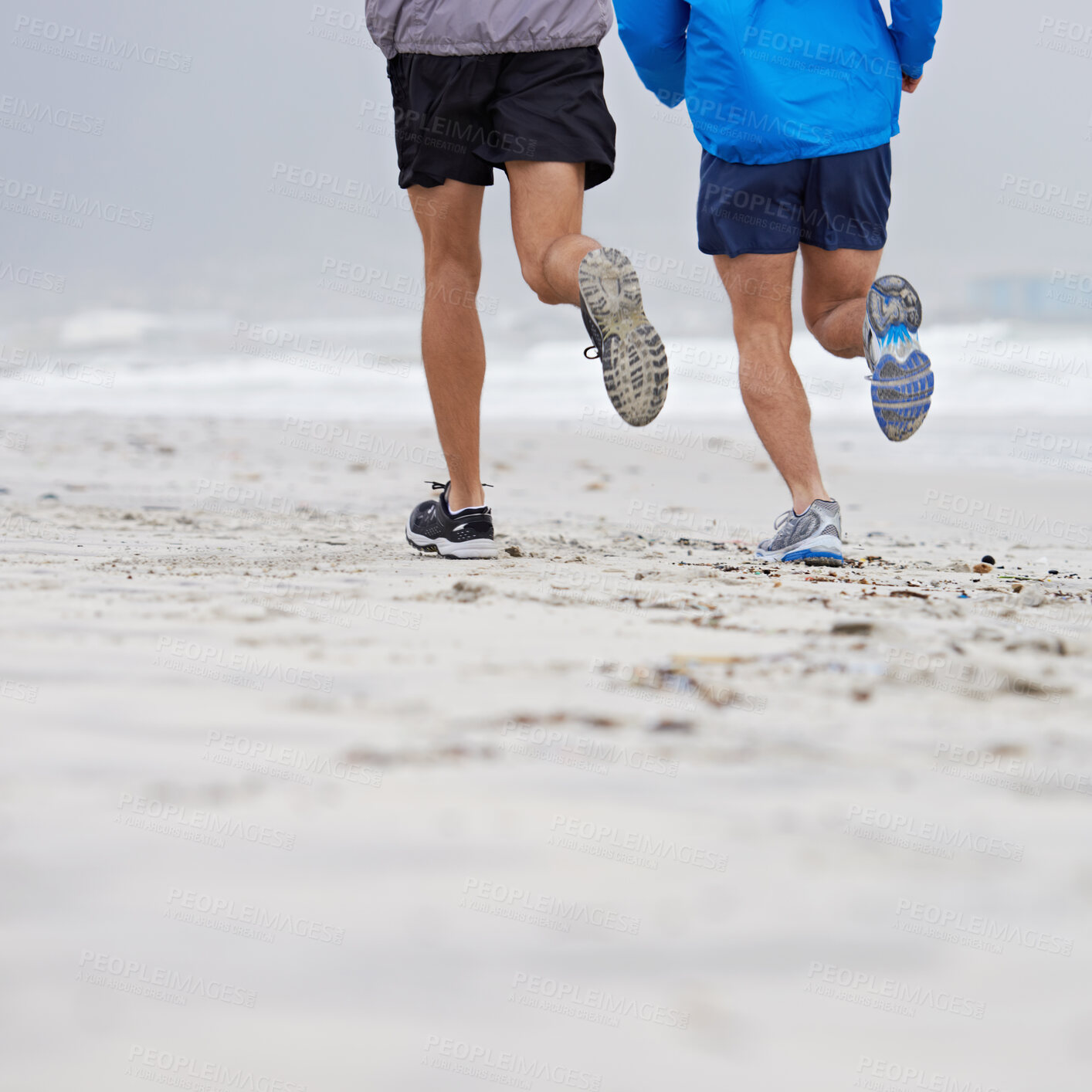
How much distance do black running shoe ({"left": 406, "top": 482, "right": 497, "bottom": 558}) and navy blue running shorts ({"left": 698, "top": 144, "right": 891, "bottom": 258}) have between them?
3.05 ft

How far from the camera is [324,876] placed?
995 millimetres

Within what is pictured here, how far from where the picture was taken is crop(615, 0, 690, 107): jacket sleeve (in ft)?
10.5

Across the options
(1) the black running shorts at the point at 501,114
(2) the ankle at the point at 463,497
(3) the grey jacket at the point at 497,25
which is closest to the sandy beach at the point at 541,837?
(2) the ankle at the point at 463,497

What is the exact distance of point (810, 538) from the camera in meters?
2.96

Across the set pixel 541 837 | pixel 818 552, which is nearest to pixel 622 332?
pixel 818 552

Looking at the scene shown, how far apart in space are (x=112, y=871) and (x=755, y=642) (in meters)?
0.99

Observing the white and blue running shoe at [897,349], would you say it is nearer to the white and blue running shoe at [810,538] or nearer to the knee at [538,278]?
the white and blue running shoe at [810,538]

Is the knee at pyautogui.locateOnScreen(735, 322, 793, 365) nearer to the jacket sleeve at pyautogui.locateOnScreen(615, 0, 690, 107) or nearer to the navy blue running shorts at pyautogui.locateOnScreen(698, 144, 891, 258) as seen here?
the navy blue running shorts at pyautogui.locateOnScreen(698, 144, 891, 258)

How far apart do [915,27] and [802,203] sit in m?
0.55

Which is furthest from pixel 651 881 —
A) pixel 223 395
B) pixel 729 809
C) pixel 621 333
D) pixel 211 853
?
pixel 223 395

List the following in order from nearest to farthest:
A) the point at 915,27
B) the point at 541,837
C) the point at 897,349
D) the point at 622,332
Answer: the point at 541,837
the point at 622,332
the point at 897,349
the point at 915,27

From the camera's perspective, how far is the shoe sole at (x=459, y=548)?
9.43 feet

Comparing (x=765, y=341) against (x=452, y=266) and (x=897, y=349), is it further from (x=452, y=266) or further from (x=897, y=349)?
(x=452, y=266)

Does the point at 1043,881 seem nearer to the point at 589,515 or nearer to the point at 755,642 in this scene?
the point at 755,642
